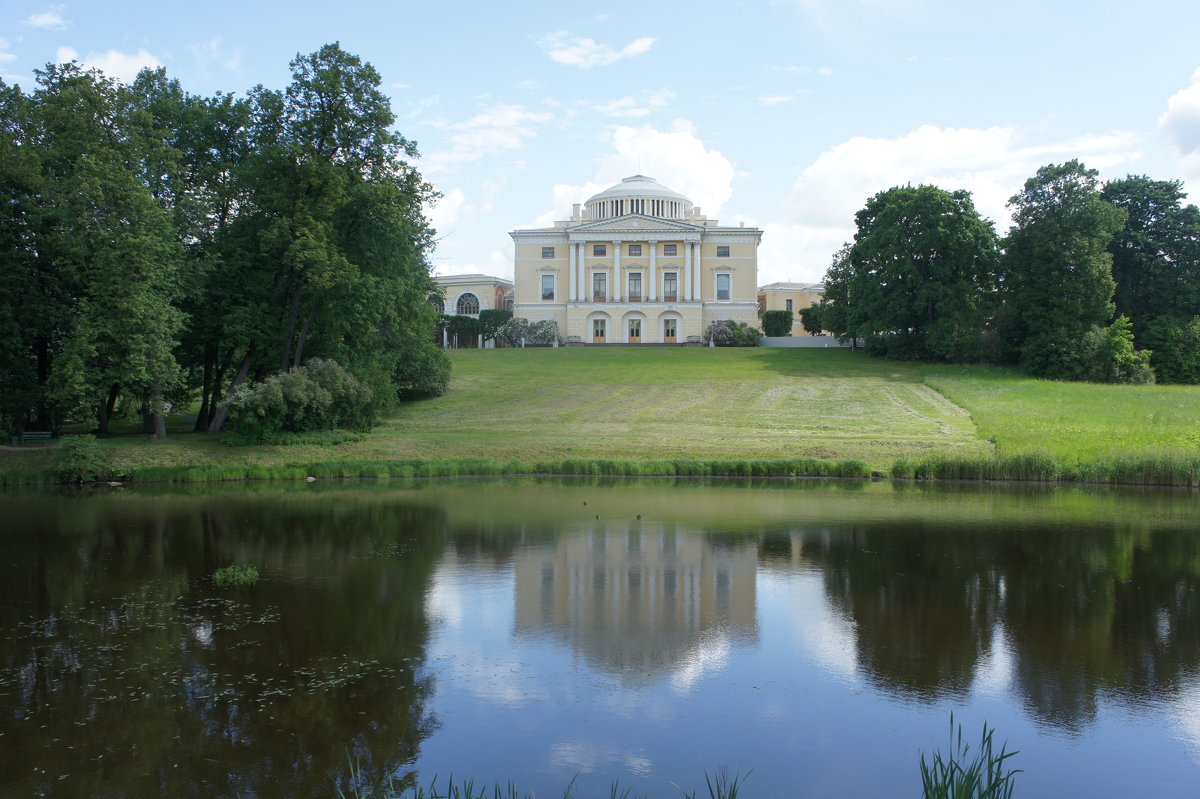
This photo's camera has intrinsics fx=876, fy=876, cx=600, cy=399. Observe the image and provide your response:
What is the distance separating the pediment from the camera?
7344 cm

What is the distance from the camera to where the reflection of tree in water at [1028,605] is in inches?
341

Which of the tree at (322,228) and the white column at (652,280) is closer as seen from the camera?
the tree at (322,228)

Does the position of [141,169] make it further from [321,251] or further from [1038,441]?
[1038,441]

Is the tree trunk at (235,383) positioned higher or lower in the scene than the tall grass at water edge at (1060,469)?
higher

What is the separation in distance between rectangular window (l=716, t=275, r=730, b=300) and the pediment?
15.1 ft

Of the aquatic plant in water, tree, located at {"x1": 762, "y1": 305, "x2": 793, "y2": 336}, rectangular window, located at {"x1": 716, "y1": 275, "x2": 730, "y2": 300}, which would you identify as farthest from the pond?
rectangular window, located at {"x1": 716, "y1": 275, "x2": 730, "y2": 300}

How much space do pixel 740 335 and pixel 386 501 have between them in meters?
47.9

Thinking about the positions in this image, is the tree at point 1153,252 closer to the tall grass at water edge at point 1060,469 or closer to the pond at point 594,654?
the tall grass at water edge at point 1060,469

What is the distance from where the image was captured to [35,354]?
28.8m

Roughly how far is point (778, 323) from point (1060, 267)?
92.8ft

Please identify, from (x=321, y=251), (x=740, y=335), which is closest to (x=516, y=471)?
(x=321, y=251)

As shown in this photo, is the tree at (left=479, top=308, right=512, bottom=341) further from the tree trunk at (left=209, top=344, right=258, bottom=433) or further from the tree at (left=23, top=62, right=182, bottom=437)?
the tree at (left=23, top=62, right=182, bottom=437)

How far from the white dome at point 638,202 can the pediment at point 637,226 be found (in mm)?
4673

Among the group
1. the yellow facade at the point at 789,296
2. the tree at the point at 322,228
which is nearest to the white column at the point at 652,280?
the yellow facade at the point at 789,296
